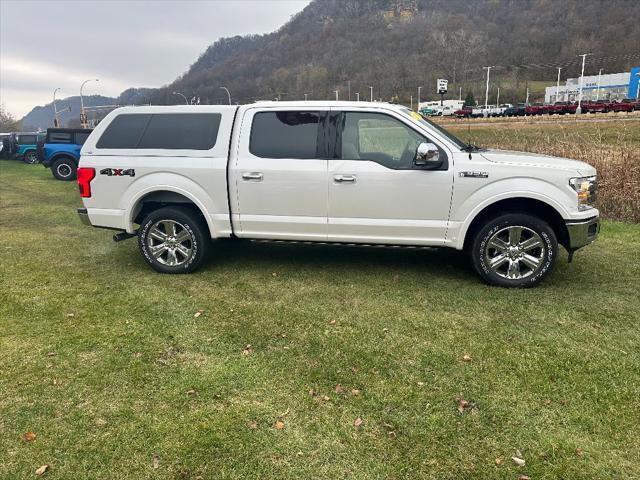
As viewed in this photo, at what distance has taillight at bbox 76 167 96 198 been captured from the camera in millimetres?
5887

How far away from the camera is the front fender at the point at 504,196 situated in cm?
497

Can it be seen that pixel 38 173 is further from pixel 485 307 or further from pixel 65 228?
pixel 485 307

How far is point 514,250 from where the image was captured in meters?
5.21

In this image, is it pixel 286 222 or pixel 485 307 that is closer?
pixel 485 307

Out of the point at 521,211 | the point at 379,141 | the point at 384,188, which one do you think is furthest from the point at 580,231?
the point at 379,141

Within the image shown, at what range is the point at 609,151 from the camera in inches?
396

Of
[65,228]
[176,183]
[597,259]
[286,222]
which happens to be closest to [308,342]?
[286,222]

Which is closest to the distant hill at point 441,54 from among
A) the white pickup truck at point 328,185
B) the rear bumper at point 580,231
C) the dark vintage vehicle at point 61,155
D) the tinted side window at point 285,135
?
the dark vintage vehicle at point 61,155

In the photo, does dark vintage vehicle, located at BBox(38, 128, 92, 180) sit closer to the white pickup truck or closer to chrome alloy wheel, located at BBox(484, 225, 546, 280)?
the white pickup truck

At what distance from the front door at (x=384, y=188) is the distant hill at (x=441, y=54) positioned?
87.1 metres

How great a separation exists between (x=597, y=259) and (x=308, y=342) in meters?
4.36

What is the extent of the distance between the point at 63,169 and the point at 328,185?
15259 mm

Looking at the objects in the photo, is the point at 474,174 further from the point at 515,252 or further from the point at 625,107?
the point at 625,107

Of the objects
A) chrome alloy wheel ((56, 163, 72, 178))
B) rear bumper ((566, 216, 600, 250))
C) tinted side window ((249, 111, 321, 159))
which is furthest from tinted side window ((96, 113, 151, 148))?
chrome alloy wheel ((56, 163, 72, 178))
